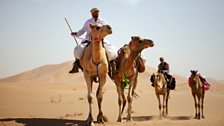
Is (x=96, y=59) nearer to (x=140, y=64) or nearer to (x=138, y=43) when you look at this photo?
(x=138, y=43)

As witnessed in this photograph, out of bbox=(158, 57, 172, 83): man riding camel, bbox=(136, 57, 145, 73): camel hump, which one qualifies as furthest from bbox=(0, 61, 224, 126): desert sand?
bbox=(158, 57, 172, 83): man riding camel

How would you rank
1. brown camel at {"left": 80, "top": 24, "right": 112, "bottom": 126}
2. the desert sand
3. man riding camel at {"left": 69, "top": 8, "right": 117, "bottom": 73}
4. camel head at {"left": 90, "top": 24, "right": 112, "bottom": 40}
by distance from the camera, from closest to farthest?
1. camel head at {"left": 90, "top": 24, "right": 112, "bottom": 40}
2. brown camel at {"left": 80, "top": 24, "right": 112, "bottom": 126}
3. the desert sand
4. man riding camel at {"left": 69, "top": 8, "right": 117, "bottom": 73}

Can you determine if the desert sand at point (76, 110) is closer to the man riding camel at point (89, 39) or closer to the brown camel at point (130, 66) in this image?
the brown camel at point (130, 66)

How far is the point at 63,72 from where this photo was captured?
233 ft

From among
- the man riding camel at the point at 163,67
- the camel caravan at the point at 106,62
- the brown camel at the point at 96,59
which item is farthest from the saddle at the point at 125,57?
the man riding camel at the point at 163,67

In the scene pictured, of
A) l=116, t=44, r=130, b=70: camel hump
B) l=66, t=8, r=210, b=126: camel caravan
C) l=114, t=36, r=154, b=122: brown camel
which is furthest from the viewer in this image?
l=116, t=44, r=130, b=70: camel hump

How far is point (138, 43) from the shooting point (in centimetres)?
951

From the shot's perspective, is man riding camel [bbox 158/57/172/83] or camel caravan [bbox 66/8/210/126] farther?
man riding camel [bbox 158/57/172/83]

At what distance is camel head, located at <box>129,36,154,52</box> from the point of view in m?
9.38

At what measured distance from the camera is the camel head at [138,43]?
938 centimetres

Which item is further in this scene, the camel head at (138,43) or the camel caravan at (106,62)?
the camel head at (138,43)

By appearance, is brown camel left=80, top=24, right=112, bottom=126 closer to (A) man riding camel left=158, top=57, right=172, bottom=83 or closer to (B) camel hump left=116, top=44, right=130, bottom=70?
(B) camel hump left=116, top=44, right=130, bottom=70

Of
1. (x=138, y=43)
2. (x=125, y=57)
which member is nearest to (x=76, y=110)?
(x=125, y=57)

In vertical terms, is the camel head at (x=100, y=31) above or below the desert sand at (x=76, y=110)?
above
